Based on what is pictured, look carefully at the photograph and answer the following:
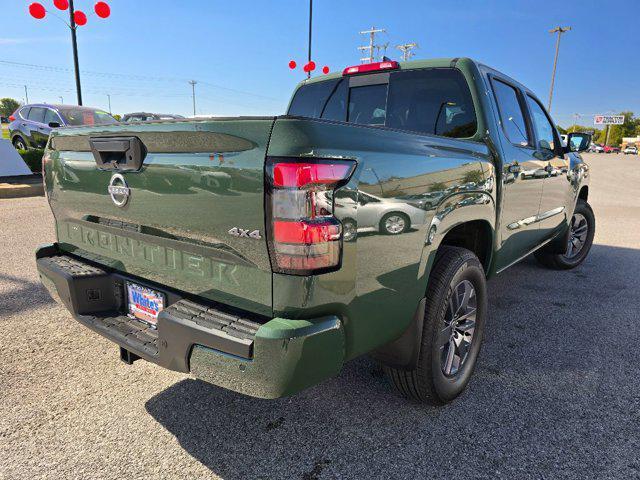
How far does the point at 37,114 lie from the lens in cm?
1367

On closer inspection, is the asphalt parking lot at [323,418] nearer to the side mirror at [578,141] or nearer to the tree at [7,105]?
the side mirror at [578,141]

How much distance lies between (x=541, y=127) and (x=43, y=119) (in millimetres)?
14358

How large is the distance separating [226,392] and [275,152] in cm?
159

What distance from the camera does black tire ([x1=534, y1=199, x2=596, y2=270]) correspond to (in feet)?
17.4

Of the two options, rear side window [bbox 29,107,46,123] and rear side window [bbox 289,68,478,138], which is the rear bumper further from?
rear side window [bbox 29,107,46,123]

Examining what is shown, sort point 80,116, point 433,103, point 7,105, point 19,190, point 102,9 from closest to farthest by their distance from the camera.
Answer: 1. point 433,103
2. point 19,190
3. point 102,9
4. point 80,116
5. point 7,105

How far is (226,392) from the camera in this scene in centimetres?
253

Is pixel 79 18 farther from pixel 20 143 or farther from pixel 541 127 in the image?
pixel 541 127

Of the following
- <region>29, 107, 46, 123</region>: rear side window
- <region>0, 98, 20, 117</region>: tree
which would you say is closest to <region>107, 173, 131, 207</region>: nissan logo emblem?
<region>29, 107, 46, 123</region>: rear side window

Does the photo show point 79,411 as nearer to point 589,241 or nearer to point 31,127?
point 589,241

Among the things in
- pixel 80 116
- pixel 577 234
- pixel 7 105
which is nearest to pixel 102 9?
pixel 80 116

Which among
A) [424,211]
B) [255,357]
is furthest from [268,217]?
[424,211]

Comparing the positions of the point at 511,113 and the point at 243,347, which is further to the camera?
the point at 511,113

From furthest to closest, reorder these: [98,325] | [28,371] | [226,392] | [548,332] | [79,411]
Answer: [548,332] < [28,371] < [226,392] < [79,411] < [98,325]
